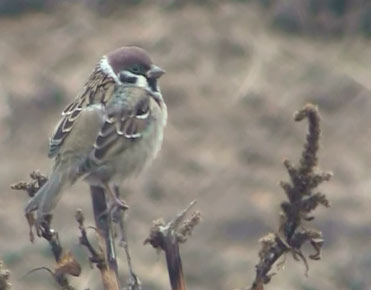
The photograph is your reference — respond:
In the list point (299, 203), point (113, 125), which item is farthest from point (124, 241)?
point (113, 125)

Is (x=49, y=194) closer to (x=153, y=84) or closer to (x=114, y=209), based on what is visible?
(x=114, y=209)

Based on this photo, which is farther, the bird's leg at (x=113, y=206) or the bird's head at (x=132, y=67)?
the bird's head at (x=132, y=67)

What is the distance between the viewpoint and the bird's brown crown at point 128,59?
3.59 m

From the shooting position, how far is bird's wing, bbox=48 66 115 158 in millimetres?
3527

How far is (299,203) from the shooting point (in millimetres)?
2236

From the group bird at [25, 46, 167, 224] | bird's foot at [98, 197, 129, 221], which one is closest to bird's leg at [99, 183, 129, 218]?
bird's foot at [98, 197, 129, 221]

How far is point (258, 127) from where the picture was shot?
26.7 feet

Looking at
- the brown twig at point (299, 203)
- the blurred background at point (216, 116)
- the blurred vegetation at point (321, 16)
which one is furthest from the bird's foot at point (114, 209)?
the blurred vegetation at point (321, 16)

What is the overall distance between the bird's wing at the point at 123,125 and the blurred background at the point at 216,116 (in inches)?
120

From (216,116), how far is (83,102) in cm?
475

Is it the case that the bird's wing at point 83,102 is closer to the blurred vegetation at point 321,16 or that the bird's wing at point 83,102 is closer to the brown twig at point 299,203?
the brown twig at point 299,203

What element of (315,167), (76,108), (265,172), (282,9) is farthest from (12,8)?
(315,167)

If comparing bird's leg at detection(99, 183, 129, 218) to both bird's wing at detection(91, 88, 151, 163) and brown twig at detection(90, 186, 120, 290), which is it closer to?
brown twig at detection(90, 186, 120, 290)

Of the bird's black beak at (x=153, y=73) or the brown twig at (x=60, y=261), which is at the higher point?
the bird's black beak at (x=153, y=73)
